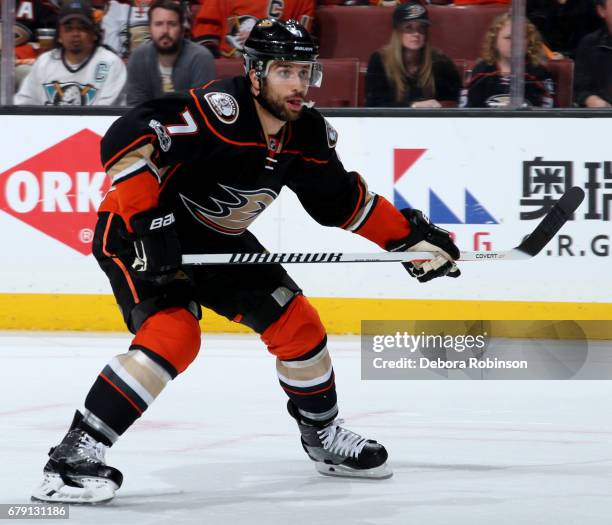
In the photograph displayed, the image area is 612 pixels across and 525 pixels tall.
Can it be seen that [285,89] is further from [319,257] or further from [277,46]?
[319,257]

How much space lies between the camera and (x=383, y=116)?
535 centimetres

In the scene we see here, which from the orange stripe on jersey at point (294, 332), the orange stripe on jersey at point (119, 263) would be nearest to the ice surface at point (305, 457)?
the orange stripe on jersey at point (294, 332)

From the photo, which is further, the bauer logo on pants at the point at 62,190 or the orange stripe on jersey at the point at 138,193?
the bauer logo on pants at the point at 62,190

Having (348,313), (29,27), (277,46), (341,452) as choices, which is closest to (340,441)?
(341,452)

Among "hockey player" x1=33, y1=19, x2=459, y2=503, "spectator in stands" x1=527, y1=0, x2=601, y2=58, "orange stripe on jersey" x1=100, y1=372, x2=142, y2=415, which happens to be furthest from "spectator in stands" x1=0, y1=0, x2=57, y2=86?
"orange stripe on jersey" x1=100, y1=372, x2=142, y2=415

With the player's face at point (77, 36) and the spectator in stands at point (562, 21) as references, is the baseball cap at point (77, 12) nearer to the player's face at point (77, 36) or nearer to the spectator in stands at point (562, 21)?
the player's face at point (77, 36)

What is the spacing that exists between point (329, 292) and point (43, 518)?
9.51 feet

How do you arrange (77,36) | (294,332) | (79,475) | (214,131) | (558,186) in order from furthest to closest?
1. (77,36)
2. (558,186)
3. (294,332)
4. (214,131)
5. (79,475)

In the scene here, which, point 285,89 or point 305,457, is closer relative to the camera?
point 285,89

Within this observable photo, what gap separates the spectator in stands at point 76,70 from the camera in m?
5.45

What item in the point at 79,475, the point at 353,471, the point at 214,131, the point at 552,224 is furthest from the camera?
the point at 552,224

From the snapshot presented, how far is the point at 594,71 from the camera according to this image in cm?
529

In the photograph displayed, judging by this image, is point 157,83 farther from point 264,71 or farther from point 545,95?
point 264,71

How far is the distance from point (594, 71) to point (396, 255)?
2.54 meters
